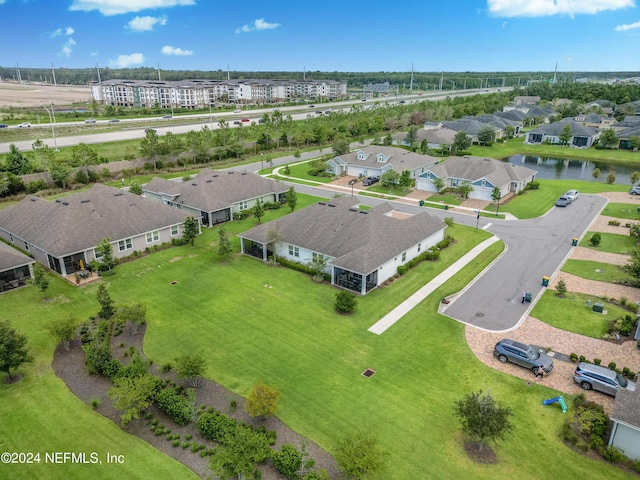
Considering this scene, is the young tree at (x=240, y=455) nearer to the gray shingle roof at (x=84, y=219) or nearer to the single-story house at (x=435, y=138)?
the gray shingle roof at (x=84, y=219)

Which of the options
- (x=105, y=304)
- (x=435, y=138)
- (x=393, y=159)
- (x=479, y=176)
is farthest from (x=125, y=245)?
(x=435, y=138)

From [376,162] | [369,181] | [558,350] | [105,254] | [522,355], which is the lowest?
[558,350]

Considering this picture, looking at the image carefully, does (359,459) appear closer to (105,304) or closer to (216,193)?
(105,304)

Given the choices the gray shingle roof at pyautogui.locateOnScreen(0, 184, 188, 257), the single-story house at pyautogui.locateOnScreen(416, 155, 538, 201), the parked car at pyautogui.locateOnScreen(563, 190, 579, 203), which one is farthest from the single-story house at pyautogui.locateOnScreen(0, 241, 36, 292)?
the parked car at pyautogui.locateOnScreen(563, 190, 579, 203)

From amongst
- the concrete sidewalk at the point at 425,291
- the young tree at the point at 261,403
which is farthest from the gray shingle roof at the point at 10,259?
the concrete sidewalk at the point at 425,291

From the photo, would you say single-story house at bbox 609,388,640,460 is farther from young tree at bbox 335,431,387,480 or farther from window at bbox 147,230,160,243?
window at bbox 147,230,160,243

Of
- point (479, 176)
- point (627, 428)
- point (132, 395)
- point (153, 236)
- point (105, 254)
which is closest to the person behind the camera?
point (627, 428)

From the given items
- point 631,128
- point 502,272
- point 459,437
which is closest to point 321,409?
point 459,437
